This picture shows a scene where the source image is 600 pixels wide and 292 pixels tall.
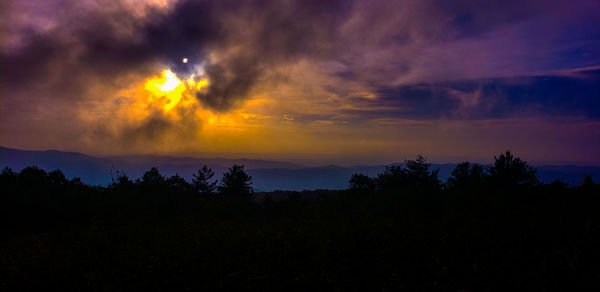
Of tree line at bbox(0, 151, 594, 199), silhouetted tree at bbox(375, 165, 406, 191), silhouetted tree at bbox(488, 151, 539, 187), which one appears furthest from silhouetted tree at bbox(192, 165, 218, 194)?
silhouetted tree at bbox(488, 151, 539, 187)

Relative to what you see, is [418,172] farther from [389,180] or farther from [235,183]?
[235,183]

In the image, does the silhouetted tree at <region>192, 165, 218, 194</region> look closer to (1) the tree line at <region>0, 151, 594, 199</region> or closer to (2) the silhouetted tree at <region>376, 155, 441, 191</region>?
(1) the tree line at <region>0, 151, 594, 199</region>

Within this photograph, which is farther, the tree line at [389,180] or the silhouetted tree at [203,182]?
the silhouetted tree at [203,182]

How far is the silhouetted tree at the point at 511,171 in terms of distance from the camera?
77.0 feet

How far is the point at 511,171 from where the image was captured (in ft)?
78.6

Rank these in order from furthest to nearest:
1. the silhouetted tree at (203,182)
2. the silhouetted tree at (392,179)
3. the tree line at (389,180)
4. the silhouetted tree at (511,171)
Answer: the silhouetted tree at (203,182), the silhouetted tree at (392,179), the silhouetted tree at (511,171), the tree line at (389,180)

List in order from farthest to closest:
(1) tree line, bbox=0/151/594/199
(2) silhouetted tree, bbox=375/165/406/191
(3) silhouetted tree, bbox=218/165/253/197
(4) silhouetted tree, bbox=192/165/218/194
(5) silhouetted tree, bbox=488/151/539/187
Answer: (4) silhouetted tree, bbox=192/165/218/194 → (3) silhouetted tree, bbox=218/165/253/197 → (2) silhouetted tree, bbox=375/165/406/191 → (5) silhouetted tree, bbox=488/151/539/187 → (1) tree line, bbox=0/151/594/199

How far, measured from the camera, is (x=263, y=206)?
1842 cm

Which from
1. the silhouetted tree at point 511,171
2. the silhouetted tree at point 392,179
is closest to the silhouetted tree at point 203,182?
the silhouetted tree at point 392,179

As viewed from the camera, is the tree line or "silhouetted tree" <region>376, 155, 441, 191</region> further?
"silhouetted tree" <region>376, 155, 441, 191</region>

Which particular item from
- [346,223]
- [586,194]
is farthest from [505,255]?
[586,194]

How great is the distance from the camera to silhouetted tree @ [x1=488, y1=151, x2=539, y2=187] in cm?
2347

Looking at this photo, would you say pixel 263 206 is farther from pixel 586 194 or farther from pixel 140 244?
pixel 586 194

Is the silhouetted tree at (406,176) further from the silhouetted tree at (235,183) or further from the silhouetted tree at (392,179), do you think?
the silhouetted tree at (235,183)
